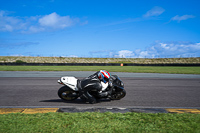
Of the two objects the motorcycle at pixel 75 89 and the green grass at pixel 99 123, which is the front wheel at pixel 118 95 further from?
the green grass at pixel 99 123

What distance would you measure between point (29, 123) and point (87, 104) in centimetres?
232

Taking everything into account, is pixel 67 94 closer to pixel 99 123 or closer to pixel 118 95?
pixel 118 95

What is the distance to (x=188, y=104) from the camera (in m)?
5.71

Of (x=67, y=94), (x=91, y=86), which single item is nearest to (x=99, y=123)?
(x=91, y=86)

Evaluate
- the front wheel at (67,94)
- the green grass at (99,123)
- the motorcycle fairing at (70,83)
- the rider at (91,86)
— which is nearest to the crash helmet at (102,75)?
the rider at (91,86)

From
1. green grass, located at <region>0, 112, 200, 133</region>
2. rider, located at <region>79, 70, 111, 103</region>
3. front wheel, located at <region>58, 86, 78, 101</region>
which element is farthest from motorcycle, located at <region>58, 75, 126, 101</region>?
green grass, located at <region>0, 112, 200, 133</region>

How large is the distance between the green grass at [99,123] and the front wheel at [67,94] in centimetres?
178

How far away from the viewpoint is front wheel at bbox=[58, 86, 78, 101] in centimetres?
586

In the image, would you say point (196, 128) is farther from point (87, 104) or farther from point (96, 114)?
point (87, 104)

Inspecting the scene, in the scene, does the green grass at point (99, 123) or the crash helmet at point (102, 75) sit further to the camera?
the crash helmet at point (102, 75)

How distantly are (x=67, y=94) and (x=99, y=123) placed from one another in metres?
2.67

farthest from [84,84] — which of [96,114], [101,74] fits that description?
[96,114]

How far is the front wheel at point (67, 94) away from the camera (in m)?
5.86

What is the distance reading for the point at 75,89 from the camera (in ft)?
18.8
